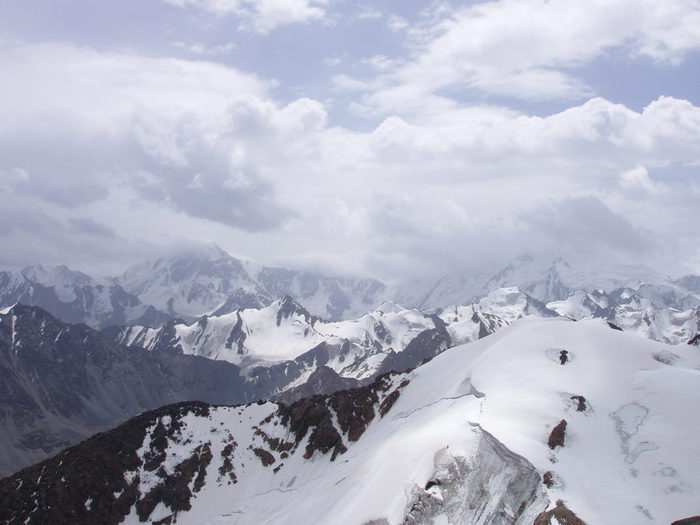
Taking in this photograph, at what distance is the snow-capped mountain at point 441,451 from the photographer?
70875 millimetres

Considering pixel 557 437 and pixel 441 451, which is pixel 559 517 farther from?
pixel 441 451

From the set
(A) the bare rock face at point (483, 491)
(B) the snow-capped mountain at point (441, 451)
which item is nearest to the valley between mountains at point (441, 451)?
(A) the bare rock face at point (483, 491)

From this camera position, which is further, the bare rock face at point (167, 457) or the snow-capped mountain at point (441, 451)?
the bare rock face at point (167, 457)

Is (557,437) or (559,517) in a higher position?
(559,517)

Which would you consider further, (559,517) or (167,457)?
(167,457)

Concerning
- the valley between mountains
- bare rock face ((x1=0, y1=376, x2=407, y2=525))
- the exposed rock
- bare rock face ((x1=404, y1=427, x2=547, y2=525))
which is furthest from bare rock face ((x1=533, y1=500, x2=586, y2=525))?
bare rock face ((x1=0, y1=376, x2=407, y2=525))

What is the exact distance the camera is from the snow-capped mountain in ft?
233

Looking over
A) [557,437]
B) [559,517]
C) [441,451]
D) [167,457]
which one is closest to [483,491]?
[441,451]

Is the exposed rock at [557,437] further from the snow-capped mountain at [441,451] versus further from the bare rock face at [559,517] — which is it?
the bare rock face at [559,517]

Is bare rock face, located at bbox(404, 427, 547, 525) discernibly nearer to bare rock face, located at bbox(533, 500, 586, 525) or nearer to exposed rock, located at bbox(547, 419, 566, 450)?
bare rock face, located at bbox(533, 500, 586, 525)

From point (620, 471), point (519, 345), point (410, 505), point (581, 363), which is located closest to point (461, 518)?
point (410, 505)

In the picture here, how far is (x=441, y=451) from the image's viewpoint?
8106 centimetres

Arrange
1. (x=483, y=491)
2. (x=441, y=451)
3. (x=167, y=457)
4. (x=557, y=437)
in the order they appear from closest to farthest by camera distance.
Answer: (x=483, y=491) < (x=557, y=437) < (x=441, y=451) < (x=167, y=457)

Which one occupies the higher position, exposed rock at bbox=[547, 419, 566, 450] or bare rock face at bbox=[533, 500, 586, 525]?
bare rock face at bbox=[533, 500, 586, 525]
